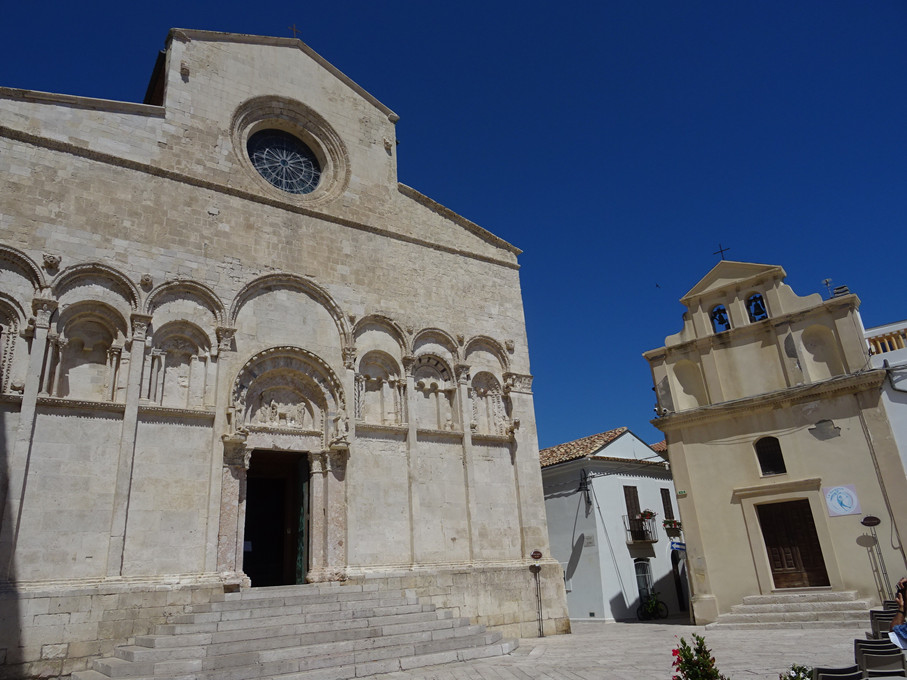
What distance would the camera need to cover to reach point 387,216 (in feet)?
51.4

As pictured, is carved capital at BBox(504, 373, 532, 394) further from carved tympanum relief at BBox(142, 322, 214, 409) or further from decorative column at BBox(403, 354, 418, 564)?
carved tympanum relief at BBox(142, 322, 214, 409)

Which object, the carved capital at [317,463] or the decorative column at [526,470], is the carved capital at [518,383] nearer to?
the decorative column at [526,470]

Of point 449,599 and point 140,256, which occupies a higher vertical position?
point 140,256

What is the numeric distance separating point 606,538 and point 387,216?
12.8m

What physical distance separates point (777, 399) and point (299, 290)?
11041mm

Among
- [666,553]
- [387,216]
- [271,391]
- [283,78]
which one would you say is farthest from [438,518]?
[666,553]

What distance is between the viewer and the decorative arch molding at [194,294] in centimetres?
1179

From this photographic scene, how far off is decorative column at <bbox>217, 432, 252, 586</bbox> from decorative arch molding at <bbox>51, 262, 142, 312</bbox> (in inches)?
117

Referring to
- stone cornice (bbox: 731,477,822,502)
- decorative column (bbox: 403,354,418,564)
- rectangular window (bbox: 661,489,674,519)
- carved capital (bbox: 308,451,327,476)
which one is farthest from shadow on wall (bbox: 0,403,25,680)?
rectangular window (bbox: 661,489,674,519)

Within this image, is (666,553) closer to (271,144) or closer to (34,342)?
(271,144)

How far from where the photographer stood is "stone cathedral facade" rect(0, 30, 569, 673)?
402 inches

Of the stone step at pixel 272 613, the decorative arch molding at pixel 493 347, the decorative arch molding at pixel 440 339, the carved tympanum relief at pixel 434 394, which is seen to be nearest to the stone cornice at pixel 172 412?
the stone step at pixel 272 613

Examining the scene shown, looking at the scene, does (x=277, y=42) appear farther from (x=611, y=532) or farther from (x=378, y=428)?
(x=611, y=532)

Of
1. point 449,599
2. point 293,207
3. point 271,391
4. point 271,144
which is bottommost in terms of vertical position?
point 449,599
